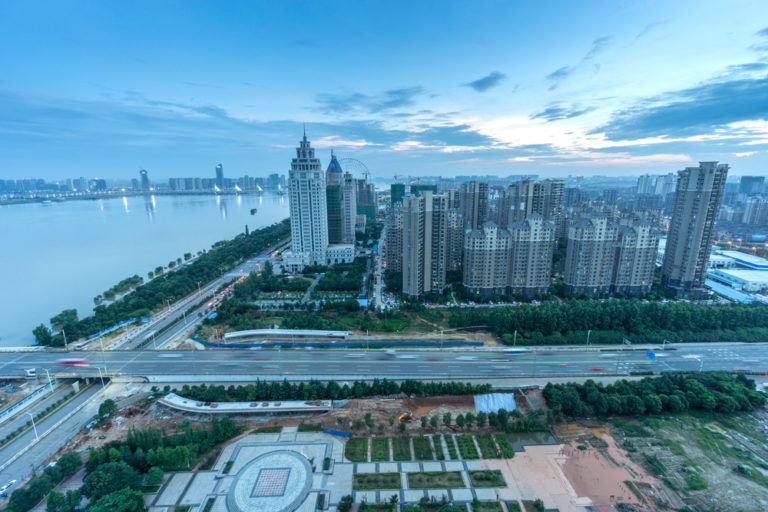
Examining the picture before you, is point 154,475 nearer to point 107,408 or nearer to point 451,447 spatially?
point 107,408

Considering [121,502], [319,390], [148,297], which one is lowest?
[121,502]

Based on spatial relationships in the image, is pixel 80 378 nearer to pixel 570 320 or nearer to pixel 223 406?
pixel 223 406

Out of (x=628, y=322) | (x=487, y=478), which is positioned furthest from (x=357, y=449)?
(x=628, y=322)

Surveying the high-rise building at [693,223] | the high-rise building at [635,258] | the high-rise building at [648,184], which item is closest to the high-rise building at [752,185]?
the high-rise building at [648,184]

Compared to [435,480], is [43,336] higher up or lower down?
higher up

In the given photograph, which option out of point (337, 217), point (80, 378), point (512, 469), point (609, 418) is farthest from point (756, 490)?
point (337, 217)

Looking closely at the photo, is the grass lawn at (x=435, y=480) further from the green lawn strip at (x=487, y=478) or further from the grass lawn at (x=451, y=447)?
the grass lawn at (x=451, y=447)
